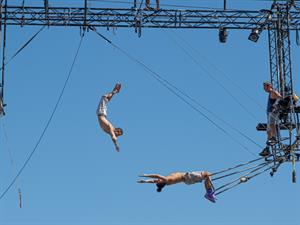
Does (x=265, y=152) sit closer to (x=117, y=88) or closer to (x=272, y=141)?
(x=272, y=141)

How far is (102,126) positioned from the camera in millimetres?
19406

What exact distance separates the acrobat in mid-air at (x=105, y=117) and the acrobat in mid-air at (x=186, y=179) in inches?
56.7

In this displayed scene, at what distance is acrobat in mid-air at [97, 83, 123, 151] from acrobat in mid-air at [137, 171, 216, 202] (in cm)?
144

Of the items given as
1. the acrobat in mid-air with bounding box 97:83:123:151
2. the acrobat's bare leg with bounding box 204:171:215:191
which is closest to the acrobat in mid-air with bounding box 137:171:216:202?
the acrobat's bare leg with bounding box 204:171:215:191

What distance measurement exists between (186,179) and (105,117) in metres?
Answer: 2.08

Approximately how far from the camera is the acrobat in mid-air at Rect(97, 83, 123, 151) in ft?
63.2

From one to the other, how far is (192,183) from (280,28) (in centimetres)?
487

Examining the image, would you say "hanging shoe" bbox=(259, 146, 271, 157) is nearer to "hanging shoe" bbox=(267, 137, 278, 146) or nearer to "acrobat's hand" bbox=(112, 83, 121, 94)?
"hanging shoe" bbox=(267, 137, 278, 146)

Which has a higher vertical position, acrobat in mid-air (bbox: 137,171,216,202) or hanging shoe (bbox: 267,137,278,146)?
hanging shoe (bbox: 267,137,278,146)

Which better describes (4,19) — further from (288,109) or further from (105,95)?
(288,109)

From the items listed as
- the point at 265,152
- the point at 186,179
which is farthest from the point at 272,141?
the point at 186,179

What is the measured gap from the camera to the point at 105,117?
19516mm

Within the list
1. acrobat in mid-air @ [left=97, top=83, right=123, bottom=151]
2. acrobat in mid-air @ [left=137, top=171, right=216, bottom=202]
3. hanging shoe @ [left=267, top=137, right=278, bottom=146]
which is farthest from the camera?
hanging shoe @ [left=267, top=137, right=278, bottom=146]

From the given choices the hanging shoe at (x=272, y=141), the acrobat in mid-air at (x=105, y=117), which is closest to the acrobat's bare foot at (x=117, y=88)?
the acrobat in mid-air at (x=105, y=117)
